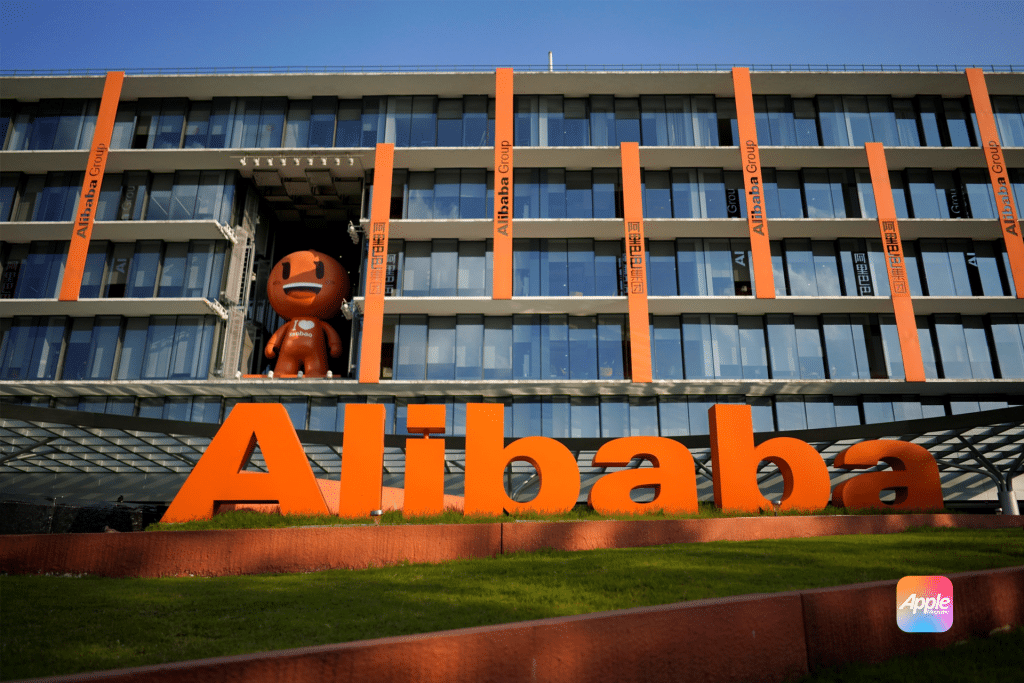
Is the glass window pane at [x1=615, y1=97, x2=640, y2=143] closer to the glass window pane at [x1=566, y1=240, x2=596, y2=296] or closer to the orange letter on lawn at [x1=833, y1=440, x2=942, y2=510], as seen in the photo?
the glass window pane at [x1=566, y1=240, x2=596, y2=296]

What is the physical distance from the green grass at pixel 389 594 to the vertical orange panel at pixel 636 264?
59.1 feet

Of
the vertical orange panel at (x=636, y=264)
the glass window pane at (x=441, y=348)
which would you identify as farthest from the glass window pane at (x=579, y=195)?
the glass window pane at (x=441, y=348)

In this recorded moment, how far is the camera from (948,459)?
26562 mm

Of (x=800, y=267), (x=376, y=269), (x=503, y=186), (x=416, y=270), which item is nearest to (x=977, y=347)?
(x=800, y=267)

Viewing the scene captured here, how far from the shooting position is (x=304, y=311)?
104 ft

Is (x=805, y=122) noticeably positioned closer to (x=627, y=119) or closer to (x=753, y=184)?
(x=753, y=184)

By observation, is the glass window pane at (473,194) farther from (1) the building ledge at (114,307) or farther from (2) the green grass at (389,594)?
(2) the green grass at (389,594)

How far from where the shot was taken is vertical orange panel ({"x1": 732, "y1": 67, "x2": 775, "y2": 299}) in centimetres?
3062

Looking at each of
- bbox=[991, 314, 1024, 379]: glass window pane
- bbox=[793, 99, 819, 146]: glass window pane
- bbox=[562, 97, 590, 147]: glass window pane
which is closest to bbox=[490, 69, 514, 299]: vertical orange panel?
bbox=[562, 97, 590, 147]: glass window pane

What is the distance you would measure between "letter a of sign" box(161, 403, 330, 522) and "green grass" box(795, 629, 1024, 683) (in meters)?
10.5

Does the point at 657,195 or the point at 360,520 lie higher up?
the point at 657,195

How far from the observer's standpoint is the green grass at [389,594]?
21.0ft

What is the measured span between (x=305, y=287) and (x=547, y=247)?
436 inches

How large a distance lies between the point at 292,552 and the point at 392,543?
154 cm
